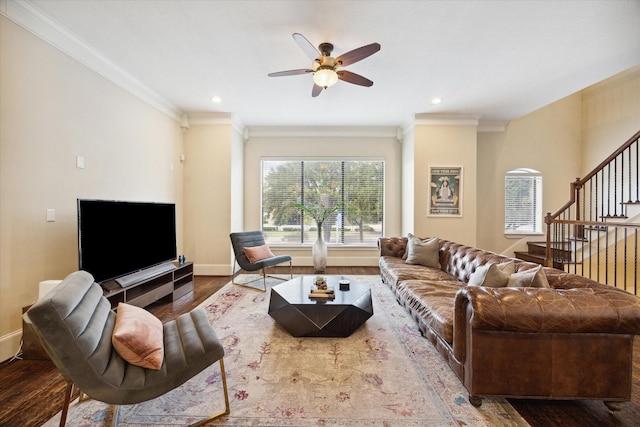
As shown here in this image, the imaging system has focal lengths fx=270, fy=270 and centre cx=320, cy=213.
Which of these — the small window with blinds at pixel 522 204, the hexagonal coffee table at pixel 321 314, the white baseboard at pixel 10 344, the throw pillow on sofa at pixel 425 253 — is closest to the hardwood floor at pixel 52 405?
the white baseboard at pixel 10 344

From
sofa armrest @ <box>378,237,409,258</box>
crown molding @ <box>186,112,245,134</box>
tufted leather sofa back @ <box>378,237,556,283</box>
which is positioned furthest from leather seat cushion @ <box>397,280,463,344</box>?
crown molding @ <box>186,112,245,134</box>

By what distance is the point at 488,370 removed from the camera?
159 centimetres

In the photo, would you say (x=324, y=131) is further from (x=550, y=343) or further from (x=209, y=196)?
(x=550, y=343)

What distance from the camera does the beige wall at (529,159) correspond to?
5262 mm

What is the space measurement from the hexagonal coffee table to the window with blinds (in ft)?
9.94

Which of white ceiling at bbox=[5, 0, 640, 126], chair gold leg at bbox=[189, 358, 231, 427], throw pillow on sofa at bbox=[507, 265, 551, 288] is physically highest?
white ceiling at bbox=[5, 0, 640, 126]

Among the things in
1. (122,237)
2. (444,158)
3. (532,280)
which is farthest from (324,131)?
(532,280)

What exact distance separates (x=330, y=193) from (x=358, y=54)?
3.41 metres

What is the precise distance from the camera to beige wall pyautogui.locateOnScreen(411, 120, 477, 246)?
4863 millimetres

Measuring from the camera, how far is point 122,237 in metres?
2.81

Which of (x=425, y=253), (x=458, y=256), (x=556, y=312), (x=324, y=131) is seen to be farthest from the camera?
(x=324, y=131)

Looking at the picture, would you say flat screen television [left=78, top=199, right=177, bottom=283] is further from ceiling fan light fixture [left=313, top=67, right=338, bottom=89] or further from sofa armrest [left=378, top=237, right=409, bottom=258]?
sofa armrest [left=378, top=237, right=409, bottom=258]

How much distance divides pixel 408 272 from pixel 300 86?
2812mm

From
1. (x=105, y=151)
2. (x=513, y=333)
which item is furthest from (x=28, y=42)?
(x=513, y=333)
